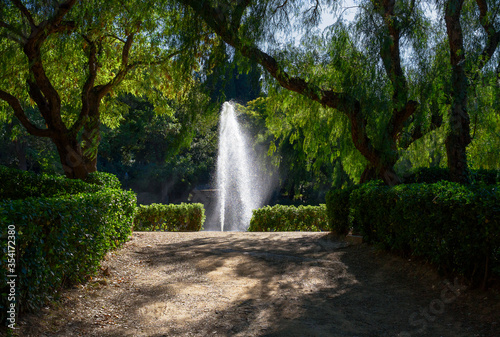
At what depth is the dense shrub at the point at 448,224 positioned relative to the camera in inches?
165

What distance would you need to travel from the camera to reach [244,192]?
88.2 feet

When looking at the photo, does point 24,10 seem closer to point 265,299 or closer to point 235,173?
point 265,299

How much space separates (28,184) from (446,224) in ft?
30.3

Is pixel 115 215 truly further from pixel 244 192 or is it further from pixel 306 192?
pixel 306 192

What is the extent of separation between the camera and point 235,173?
25.3 metres

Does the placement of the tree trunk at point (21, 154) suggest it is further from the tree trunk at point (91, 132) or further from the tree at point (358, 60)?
the tree at point (358, 60)

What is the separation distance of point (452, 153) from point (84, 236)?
20.2 ft

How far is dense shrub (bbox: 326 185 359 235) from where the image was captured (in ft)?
27.8

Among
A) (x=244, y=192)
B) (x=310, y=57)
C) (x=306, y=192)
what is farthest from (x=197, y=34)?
(x=306, y=192)

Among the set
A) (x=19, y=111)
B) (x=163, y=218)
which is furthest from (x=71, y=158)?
(x=163, y=218)

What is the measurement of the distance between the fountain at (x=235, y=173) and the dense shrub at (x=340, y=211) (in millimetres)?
13945

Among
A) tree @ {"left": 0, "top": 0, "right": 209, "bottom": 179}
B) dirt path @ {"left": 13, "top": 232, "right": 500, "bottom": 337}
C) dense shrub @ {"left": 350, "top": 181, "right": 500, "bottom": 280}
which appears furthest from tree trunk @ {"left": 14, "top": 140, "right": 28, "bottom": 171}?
dense shrub @ {"left": 350, "top": 181, "right": 500, "bottom": 280}

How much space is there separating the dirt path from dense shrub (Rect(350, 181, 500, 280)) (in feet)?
1.05

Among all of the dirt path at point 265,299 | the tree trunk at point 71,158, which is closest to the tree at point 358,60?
the dirt path at point 265,299
